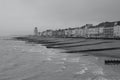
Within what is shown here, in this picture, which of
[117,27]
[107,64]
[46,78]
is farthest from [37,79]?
[117,27]

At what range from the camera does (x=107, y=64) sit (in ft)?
68.3

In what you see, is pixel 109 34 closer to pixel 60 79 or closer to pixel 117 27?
pixel 117 27

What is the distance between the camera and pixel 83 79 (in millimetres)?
14672

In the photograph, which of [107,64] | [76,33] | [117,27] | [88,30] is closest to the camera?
[107,64]

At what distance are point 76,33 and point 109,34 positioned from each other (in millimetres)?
50750

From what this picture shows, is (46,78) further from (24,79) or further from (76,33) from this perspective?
(76,33)

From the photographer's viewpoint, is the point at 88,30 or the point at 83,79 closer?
the point at 83,79

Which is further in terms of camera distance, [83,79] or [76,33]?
[76,33]

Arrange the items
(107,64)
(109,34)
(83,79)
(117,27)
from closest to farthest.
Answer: (83,79) → (107,64) → (117,27) → (109,34)

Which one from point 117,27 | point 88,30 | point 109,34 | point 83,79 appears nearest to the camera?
point 83,79

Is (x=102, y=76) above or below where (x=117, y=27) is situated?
below

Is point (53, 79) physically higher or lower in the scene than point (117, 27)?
lower

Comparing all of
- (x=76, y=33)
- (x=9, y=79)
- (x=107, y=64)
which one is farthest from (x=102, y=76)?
(x=76, y=33)

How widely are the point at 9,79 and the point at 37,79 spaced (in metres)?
3.07
